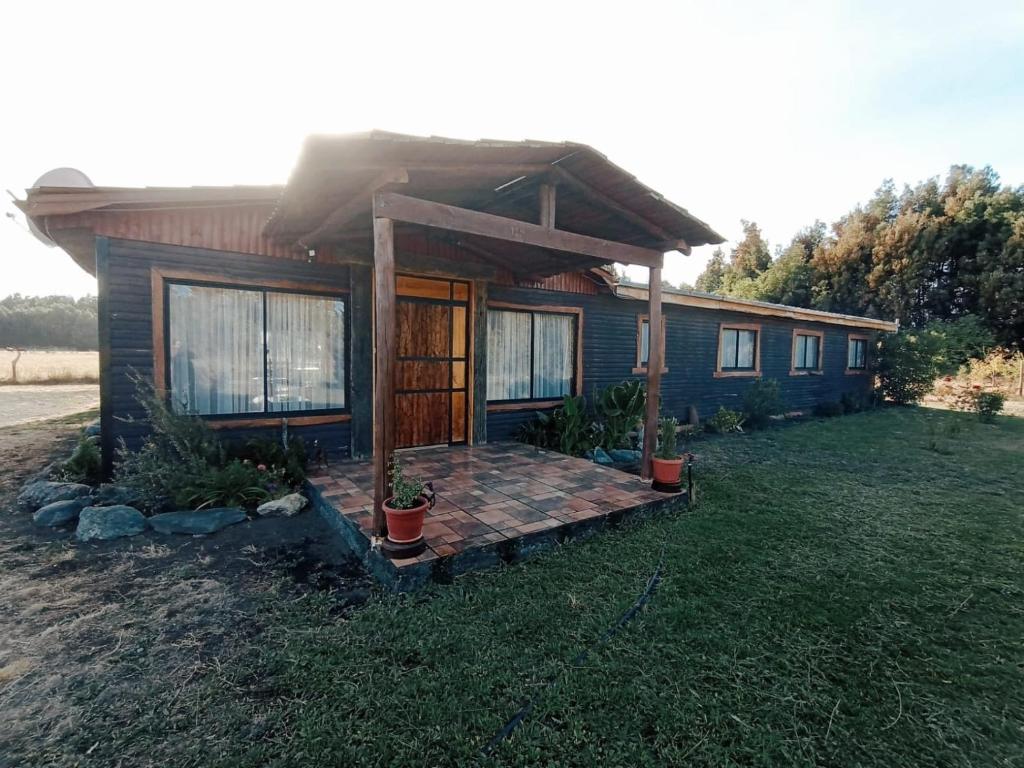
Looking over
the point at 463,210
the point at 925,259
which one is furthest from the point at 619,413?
the point at 925,259

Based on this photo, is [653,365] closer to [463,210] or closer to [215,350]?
[463,210]

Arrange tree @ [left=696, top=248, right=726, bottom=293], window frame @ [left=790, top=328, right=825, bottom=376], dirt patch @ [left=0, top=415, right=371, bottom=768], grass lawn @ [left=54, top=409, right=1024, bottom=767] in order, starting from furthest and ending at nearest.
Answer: tree @ [left=696, top=248, right=726, bottom=293] → window frame @ [left=790, top=328, right=825, bottom=376] → dirt patch @ [left=0, top=415, right=371, bottom=768] → grass lawn @ [left=54, top=409, right=1024, bottom=767]

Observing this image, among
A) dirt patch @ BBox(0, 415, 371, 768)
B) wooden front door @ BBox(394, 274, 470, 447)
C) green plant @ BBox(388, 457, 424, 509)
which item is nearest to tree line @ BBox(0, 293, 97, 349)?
wooden front door @ BBox(394, 274, 470, 447)

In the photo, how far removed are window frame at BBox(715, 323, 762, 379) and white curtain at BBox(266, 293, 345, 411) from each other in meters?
8.05

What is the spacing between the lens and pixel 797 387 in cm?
1220

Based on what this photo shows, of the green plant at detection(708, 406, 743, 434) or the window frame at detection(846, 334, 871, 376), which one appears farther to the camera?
the window frame at detection(846, 334, 871, 376)

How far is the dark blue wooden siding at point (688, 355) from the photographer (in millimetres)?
7781

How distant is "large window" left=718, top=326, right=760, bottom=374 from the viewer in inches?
413

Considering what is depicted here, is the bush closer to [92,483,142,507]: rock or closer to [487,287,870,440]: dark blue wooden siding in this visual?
[487,287,870,440]: dark blue wooden siding

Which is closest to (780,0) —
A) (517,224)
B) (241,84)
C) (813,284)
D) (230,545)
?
(517,224)

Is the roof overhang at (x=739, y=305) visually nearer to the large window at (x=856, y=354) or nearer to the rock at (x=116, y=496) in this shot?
the large window at (x=856, y=354)

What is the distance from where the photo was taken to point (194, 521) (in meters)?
3.94

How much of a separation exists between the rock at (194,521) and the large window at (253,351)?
1.19m

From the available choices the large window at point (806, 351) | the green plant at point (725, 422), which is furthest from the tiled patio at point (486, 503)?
the large window at point (806, 351)
